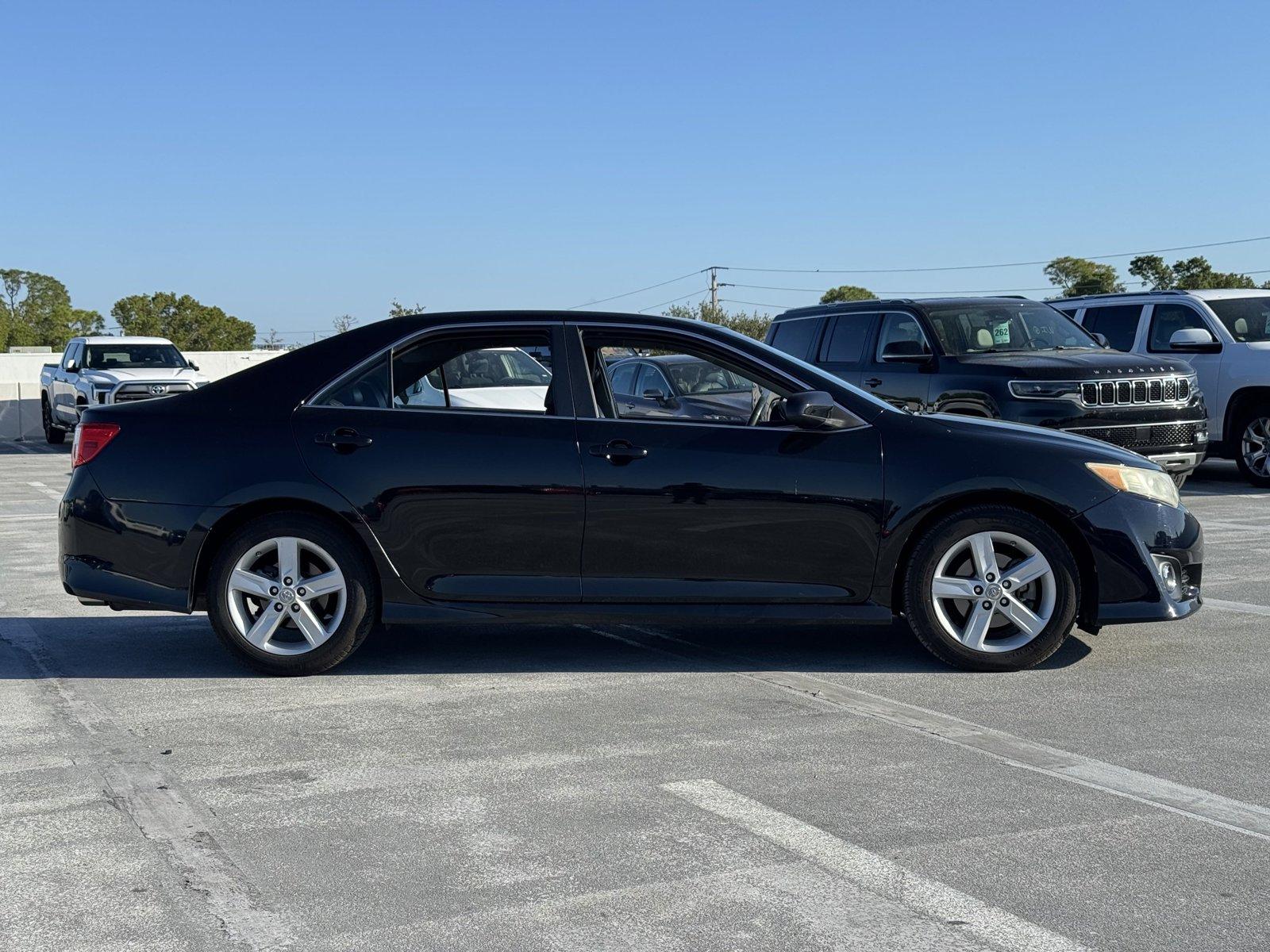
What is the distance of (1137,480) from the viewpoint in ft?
22.1

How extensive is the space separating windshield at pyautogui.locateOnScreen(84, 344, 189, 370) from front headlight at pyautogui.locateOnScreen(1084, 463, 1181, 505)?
21941 millimetres

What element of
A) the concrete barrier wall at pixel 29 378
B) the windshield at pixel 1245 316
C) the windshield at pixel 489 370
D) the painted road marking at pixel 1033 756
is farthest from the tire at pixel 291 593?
the windshield at pixel 1245 316

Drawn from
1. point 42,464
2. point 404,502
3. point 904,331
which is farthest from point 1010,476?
point 42,464

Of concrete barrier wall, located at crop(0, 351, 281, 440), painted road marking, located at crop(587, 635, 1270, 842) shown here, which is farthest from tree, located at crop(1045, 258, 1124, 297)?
painted road marking, located at crop(587, 635, 1270, 842)

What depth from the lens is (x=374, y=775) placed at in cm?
504

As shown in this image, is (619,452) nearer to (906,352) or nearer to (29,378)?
(906,352)

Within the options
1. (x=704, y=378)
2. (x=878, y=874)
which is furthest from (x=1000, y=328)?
(x=878, y=874)

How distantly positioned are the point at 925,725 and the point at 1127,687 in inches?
48.1

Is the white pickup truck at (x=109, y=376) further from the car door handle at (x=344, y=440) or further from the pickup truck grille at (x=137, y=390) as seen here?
the car door handle at (x=344, y=440)

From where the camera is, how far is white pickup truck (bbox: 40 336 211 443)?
24531 mm

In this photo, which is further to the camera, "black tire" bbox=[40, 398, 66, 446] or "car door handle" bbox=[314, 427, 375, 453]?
"black tire" bbox=[40, 398, 66, 446]

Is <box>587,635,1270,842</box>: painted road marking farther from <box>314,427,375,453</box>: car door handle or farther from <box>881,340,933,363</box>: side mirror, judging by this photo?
<box>881,340,933,363</box>: side mirror

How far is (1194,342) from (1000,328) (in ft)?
7.81

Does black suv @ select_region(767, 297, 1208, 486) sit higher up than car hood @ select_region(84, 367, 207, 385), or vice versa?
black suv @ select_region(767, 297, 1208, 486)
